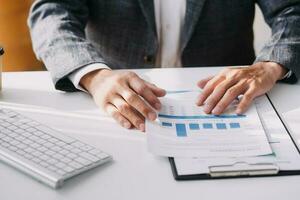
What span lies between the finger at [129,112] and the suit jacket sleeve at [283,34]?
0.39m

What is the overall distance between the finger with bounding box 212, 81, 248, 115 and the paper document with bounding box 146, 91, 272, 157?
0.01 metres

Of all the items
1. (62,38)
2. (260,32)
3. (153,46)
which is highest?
(62,38)

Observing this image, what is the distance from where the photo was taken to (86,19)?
4.33ft

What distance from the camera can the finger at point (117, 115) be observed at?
2.93 ft

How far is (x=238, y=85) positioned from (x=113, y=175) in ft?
1.26

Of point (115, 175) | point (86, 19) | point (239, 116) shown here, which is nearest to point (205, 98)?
point (239, 116)

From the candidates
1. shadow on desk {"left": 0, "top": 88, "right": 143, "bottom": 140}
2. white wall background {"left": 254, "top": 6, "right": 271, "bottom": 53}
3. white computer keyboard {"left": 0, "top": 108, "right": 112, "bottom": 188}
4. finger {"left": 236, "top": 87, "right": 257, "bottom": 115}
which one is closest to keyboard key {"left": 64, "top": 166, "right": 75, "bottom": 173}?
white computer keyboard {"left": 0, "top": 108, "right": 112, "bottom": 188}

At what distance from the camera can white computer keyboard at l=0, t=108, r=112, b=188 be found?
72 centimetres

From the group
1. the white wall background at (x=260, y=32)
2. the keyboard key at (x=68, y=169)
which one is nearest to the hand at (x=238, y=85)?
the keyboard key at (x=68, y=169)

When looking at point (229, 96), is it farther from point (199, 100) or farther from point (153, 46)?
point (153, 46)

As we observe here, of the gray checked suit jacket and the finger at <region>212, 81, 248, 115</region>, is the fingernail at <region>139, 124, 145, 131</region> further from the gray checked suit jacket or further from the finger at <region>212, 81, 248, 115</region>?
the gray checked suit jacket

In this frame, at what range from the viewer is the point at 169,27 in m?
1.39

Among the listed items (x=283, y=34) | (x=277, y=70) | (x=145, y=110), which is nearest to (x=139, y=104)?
(x=145, y=110)

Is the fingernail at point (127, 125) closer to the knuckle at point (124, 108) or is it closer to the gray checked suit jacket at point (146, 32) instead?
the knuckle at point (124, 108)
